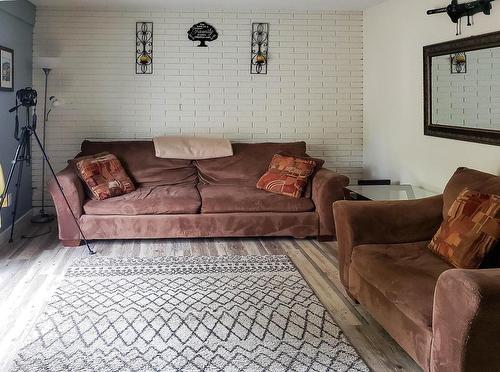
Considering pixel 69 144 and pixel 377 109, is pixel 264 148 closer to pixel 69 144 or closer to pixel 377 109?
pixel 377 109

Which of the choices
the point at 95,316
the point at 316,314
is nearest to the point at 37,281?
the point at 95,316

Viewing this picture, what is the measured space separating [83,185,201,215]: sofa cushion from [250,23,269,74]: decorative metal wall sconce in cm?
191

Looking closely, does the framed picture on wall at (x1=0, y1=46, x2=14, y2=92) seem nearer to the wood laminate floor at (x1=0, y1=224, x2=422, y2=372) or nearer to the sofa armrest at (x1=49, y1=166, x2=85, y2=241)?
the sofa armrest at (x1=49, y1=166, x2=85, y2=241)

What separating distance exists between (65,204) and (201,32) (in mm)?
2437

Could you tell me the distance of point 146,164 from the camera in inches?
218

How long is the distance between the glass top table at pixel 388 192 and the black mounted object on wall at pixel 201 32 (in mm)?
2362

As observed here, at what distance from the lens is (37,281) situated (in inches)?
153

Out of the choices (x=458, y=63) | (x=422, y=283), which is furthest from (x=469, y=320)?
(x=458, y=63)

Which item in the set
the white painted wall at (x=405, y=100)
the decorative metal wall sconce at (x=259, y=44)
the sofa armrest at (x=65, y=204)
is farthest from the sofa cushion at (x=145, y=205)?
the white painted wall at (x=405, y=100)

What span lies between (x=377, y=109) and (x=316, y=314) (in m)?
3.24

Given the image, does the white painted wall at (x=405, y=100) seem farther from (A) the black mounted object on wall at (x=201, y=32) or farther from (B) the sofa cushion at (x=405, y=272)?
(A) the black mounted object on wall at (x=201, y=32)

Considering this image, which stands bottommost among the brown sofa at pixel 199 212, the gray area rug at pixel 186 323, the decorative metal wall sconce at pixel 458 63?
the gray area rug at pixel 186 323

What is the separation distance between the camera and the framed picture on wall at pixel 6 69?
190 inches

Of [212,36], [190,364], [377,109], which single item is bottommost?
[190,364]
